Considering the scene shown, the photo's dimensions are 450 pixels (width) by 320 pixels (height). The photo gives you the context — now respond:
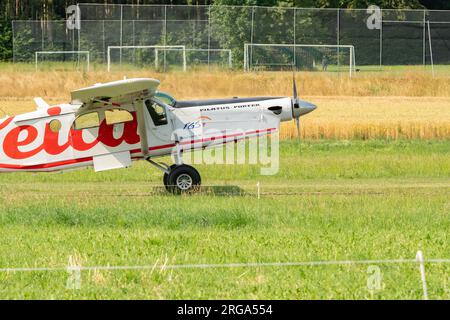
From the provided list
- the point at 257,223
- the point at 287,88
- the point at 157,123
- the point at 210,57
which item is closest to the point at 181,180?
the point at 157,123

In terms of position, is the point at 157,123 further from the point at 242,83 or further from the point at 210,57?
the point at 210,57

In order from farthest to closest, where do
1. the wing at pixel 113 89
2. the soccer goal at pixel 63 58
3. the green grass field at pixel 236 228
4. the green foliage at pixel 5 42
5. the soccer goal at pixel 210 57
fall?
the green foliage at pixel 5 42, the soccer goal at pixel 63 58, the soccer goal at pixel 210 57, the wing at pixel 113 89, the green grass field at pixel 236 228

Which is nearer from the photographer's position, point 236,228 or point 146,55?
point 236,228

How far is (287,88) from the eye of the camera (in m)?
41.9

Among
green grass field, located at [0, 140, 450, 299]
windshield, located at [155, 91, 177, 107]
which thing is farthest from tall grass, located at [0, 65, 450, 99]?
windshield, located at [155, 91, 177, 107]

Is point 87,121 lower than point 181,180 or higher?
higher

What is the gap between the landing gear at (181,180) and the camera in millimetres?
19781

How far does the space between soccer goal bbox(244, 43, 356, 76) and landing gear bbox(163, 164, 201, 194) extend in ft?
85.6

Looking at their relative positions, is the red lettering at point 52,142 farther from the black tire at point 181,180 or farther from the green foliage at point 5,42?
the green foliage at point 5,42

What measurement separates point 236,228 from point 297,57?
3247 centimetres

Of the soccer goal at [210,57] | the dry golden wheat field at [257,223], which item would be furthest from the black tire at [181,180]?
the soccer goal at [210,57]

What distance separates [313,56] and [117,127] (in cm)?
2760

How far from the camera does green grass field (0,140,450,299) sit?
10180 millimetres

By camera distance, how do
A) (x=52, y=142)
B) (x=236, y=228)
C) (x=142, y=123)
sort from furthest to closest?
(x=142, y=123) → (x=52, y=142) → (x=236, y=228)
